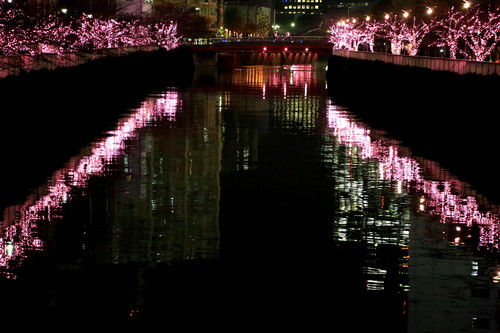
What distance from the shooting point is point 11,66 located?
102 feet

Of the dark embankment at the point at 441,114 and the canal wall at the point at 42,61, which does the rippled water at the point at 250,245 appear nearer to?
the dark embankment at the point at 441,114

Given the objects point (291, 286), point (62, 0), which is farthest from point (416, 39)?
point (291, 286)

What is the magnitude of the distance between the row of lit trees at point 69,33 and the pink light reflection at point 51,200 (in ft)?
12.4

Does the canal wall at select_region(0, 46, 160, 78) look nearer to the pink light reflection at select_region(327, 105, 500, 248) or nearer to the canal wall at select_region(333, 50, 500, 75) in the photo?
the pink light reflection at select_region(327, 105, 500, 248)

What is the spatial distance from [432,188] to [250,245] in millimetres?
5918

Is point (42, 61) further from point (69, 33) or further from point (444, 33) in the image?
point (444, 33)

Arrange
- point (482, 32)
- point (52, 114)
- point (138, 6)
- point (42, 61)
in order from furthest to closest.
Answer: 1. point (138, 6)
2. point (482, 32)
3. point (42, 61)
4. point (52, 114)

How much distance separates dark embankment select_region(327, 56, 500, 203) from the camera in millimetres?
20016

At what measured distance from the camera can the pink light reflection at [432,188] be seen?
12.9 meters

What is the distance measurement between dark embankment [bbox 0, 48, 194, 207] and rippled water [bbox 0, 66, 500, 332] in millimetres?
620

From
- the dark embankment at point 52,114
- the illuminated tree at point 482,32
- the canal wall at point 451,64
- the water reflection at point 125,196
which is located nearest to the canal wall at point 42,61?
the dark embankment at point 52,114

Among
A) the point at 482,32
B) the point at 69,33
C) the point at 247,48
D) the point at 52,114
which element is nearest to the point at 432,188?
the point at 52,114

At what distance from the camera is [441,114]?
106 ft

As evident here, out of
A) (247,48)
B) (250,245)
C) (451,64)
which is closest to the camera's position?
(250,245)
